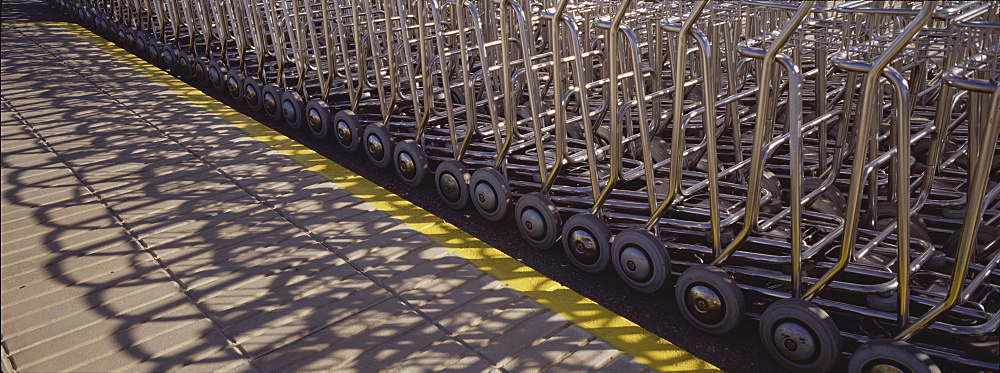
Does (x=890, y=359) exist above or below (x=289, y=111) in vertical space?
below

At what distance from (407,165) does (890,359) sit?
8.66 ft

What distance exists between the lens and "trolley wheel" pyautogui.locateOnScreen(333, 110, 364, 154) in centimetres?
462

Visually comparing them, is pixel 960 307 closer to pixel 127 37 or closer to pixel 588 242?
pixel 588 242

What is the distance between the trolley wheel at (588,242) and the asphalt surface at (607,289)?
3.3 inches

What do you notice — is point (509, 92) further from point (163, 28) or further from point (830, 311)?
point (163, 28)

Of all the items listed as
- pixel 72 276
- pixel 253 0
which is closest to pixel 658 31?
pixel 253 0

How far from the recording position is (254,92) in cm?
561

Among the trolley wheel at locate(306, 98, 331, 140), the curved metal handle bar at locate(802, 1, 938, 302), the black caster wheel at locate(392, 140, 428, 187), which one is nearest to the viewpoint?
the curved metal handle bar at locate(802, 1, 938, 302)

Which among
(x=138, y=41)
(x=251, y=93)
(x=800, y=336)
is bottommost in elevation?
(x=800, y=336)

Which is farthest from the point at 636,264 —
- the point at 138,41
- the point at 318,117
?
the point at 138,41

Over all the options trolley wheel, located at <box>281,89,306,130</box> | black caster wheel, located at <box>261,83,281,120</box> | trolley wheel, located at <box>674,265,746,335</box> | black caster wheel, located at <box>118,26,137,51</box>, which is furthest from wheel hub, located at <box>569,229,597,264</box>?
black caster wheel, located at <box>118,26,137,51</box>

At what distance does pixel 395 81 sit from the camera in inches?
171

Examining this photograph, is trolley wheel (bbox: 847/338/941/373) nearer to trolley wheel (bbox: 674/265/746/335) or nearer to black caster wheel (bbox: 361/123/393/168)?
trolley wheel (bbox: 674/265/746/335)

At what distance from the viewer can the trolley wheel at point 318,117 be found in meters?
4.90
